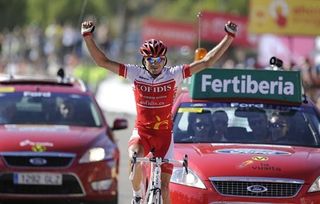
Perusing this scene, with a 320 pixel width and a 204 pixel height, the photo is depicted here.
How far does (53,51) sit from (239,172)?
108 ft

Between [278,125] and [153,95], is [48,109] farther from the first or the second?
[153,95]

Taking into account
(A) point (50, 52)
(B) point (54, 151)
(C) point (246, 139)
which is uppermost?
(A) point (50, 52)

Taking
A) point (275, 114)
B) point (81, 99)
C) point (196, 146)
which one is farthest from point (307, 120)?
point (81, 99)

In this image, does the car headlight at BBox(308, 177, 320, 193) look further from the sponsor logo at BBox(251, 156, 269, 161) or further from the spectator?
the spectator

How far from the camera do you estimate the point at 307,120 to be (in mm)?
11078

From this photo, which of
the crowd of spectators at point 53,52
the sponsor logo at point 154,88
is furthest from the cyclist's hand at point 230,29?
the crowd of spectators at point 53,52

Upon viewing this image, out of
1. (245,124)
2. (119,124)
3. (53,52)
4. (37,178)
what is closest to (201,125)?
(245,124)

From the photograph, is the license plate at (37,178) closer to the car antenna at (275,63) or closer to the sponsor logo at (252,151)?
the sponsor logo at (252,151)

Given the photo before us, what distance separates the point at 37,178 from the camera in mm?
11688

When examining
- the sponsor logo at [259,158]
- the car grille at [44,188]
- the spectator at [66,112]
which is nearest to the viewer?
the sponsor logo at [259,158]

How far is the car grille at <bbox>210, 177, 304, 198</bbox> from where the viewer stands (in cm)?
955

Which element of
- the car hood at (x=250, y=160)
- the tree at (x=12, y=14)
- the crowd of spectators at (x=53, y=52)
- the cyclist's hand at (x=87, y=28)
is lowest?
the car hood at (x=250, y=160)

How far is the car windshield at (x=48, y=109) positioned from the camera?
42.5 ft

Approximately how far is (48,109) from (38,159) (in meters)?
1.41
